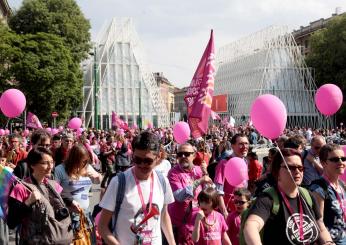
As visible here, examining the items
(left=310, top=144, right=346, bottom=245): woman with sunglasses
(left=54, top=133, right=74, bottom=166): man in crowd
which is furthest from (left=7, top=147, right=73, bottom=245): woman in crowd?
(left=54, top=133, right=74, bottom=166): man in crowd

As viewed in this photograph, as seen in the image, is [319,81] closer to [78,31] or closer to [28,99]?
[78,31]

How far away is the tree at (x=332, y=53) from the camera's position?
53.8 m

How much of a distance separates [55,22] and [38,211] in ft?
153

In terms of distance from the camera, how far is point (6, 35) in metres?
37.7

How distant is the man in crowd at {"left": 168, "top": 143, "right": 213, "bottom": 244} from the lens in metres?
5.34

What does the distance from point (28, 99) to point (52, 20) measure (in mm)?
11564

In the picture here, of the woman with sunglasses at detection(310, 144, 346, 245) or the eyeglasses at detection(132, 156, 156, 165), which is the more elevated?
the eyeglasses at detection(132, 156, 156, 165)

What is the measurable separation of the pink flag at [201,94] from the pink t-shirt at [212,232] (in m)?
3.80

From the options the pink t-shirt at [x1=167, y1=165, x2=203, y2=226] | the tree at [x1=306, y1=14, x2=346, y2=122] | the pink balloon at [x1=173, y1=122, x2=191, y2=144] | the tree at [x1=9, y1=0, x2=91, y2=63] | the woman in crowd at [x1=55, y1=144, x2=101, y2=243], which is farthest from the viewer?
the tree at [x1=306, y1=14, x2=346, y2=122]

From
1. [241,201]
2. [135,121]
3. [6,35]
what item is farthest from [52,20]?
[241,201]

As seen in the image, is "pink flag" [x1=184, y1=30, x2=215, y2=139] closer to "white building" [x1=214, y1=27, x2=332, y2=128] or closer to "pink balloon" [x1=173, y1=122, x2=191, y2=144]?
"pink balloon" [x1=173, y1=122, x2=191, y2=144]

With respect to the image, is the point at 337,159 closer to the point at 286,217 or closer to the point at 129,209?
the point at 286,217

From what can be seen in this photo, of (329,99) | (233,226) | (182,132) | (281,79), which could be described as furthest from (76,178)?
(281,79)

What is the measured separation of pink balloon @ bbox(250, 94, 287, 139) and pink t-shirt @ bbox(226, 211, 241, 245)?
1.01 metres
